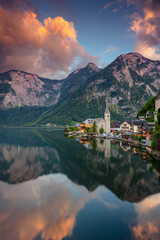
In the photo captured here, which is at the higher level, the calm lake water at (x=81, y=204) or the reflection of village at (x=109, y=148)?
the reflection of village at (x=109, y=148)

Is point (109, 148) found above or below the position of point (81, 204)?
above

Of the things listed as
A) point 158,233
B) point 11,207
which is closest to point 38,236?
point 11,207

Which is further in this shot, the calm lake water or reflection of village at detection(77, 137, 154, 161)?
reflection of village at detection(77, 137, 154, 161)

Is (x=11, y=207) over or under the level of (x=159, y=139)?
under

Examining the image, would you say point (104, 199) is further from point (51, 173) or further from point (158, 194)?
point (51, 173)

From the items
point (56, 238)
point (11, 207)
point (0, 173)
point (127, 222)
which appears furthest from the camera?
point (0, 173)

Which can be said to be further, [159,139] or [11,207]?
[159,139]

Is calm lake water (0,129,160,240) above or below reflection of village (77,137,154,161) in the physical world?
below

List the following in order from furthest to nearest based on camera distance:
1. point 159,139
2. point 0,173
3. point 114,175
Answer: point 159,139, point 0,173, point 114,175

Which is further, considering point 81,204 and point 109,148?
point 109,148

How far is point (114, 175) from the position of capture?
29750 mm

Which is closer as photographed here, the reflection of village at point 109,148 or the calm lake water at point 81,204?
the calm lake water at point 81,204

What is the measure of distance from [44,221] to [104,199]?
8.56m

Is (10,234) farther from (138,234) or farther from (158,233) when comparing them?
(158,233)
